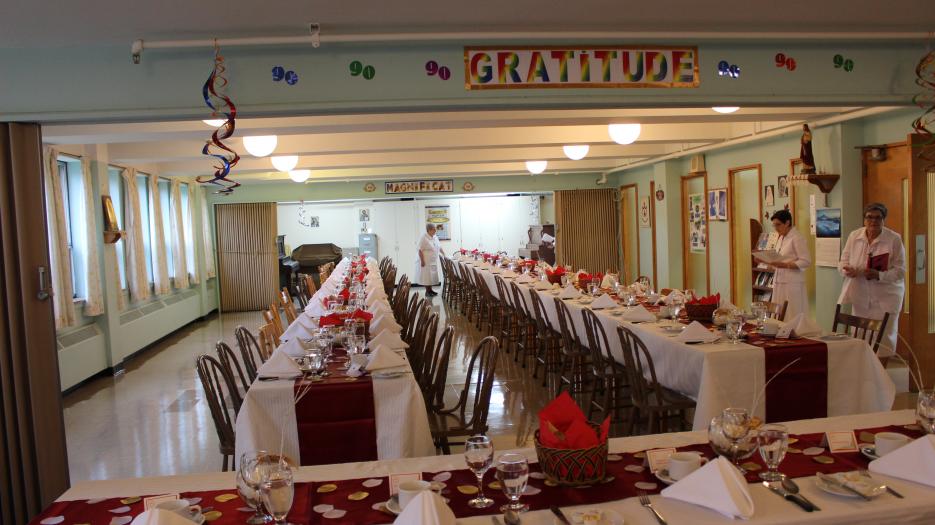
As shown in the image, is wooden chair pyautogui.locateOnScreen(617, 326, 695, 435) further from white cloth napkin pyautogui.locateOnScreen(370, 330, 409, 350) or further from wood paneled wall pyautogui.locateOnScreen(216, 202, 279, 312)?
wood paneled wall pyautogui.locateOnScreen(216, 202, 279, 312)

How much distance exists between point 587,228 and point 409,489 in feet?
45.8

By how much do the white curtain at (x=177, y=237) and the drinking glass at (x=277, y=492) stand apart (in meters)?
10.7

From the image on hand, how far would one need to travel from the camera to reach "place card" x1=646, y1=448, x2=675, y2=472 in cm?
205

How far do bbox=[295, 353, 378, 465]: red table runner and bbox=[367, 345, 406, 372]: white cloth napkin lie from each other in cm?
19

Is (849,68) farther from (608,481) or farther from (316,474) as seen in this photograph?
(316,474)

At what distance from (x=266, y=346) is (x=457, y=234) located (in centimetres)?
1238

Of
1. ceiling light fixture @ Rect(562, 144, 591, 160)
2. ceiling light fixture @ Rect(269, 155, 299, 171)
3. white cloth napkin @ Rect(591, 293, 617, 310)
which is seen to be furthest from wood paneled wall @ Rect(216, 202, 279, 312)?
white cloth napkin @ Rect(591, 293, 617, 310)

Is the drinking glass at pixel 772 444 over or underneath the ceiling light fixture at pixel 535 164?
underneath

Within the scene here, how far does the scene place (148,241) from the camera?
425 inches

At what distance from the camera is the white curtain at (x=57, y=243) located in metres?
7.00

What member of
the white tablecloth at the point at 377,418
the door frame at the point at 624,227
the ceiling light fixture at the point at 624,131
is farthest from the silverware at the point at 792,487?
the door frame at the point at 624,227

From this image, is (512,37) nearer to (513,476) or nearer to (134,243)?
(513,476)

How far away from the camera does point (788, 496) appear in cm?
183

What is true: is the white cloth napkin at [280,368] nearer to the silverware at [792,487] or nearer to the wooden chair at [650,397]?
the wooden chair at [650,397]
